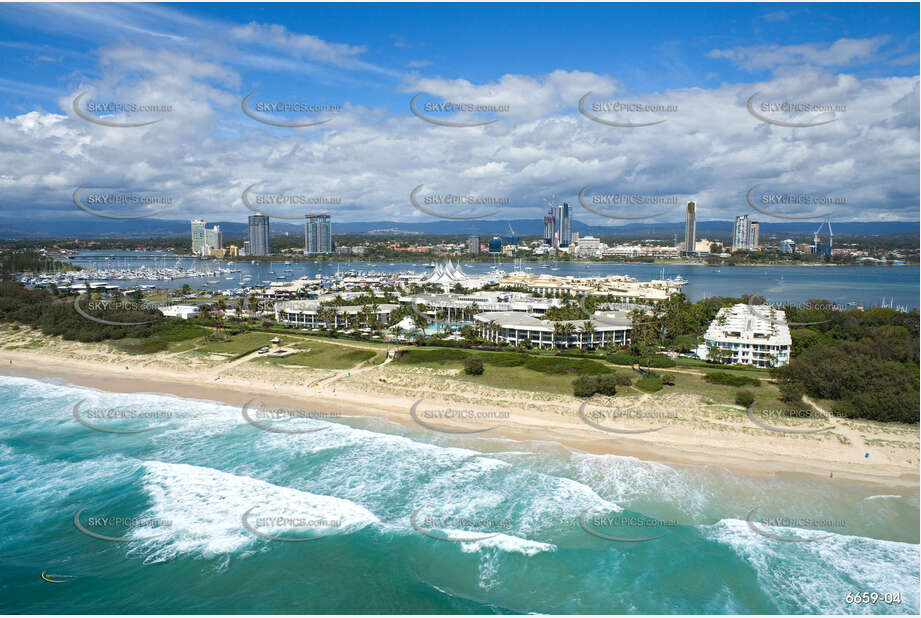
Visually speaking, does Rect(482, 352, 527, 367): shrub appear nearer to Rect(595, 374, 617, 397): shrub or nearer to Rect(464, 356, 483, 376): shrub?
Rect(464, 356, 483, 376): shrub

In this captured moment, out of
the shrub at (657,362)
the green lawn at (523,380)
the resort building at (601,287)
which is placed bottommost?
the green lawn at (523,380)

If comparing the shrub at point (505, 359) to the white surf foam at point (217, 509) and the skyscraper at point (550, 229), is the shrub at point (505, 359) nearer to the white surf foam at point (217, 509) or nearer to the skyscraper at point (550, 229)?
the white surf foam at point (217, 509)

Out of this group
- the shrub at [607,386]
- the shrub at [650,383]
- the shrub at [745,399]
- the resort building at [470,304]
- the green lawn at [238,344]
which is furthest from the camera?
the resort building at [470,304]

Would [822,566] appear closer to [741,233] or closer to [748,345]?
[748,345]

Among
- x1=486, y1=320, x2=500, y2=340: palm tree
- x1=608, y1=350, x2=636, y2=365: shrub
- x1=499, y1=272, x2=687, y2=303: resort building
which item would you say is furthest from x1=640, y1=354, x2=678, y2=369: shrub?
x1=499, y1=272, x2=687, y2=303: resort building

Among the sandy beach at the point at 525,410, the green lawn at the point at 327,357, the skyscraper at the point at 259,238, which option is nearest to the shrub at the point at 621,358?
the sandy beach at the point at 525,410

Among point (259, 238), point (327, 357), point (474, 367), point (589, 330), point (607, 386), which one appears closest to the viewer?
point (607, 386)

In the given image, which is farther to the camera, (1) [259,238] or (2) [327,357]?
(1) [259,238]

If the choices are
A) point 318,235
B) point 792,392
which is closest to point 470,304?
point 792,392
